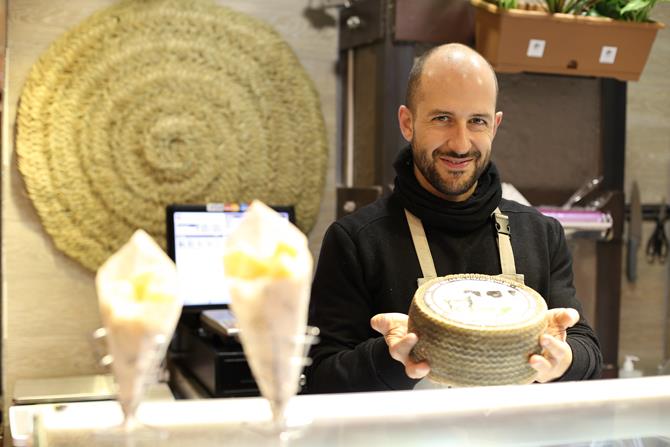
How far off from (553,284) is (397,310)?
357 mm

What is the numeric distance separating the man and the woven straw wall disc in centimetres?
145

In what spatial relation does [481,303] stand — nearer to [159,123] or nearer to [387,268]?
[387,268]

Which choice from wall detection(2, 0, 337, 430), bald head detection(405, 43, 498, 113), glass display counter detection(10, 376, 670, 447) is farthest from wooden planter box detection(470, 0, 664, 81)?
glass display counter detection(10, 376, 670, 447)

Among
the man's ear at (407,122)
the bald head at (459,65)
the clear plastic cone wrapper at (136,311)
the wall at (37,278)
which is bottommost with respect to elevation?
the wall at (37,278)

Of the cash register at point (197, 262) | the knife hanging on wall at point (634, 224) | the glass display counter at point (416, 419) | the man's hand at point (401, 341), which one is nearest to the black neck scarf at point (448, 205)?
the man's hand at point (401, 341)

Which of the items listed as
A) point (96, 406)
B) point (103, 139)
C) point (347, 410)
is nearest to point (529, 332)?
point (347, 410)

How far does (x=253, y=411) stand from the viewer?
0.80 meters

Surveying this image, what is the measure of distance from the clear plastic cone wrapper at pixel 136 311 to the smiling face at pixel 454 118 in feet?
3.18

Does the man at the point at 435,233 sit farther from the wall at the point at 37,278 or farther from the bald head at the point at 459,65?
the wall at the point at 37,278

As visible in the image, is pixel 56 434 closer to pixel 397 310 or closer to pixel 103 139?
pixel 397 310

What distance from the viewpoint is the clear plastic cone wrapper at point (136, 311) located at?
2.21ft

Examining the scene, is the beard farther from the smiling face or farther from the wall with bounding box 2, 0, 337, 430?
the wall with bounding box 2, 0, 337, 430

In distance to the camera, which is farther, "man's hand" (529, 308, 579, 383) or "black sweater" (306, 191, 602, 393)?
"black sweater" (306, 191, 602, 393)

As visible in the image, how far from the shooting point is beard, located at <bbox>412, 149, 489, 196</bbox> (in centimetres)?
162
